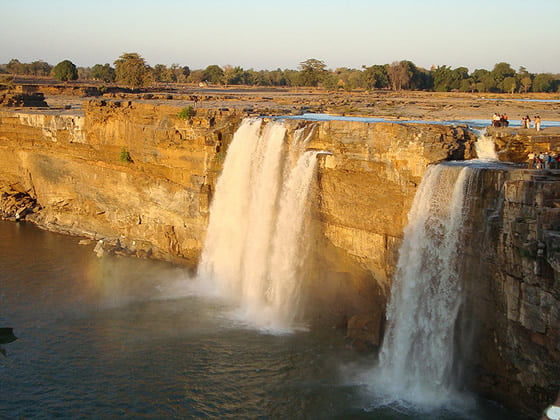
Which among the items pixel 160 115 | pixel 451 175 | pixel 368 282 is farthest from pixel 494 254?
pixel 160 115

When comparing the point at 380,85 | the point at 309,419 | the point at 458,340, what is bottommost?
the point at 309,419

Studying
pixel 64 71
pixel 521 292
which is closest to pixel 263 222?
pixel 521 292

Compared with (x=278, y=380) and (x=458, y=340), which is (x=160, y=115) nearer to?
(x=278, y=380)

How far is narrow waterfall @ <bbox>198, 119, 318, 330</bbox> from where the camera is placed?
1711 cm

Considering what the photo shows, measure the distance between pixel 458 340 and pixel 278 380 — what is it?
13.7 ft

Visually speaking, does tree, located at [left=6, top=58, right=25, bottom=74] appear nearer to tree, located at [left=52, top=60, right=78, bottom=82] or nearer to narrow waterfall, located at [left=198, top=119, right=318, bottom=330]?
tree, located at [left=52, top=60, right=78, bottom=82]

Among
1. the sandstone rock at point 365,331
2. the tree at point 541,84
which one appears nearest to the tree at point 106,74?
the tree at point 541,84

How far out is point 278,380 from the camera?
1352cm

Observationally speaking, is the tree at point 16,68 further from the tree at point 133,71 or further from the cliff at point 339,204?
the cliff at point 339,204

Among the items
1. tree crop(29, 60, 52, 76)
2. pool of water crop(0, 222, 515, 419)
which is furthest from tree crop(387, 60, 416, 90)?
tree crop(29, 60, 52, 76)

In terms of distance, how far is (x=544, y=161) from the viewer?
12031 millimetres

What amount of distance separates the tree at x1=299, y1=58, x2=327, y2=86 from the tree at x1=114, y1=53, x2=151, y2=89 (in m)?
15.4

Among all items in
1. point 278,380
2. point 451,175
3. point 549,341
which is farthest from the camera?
point 278,380

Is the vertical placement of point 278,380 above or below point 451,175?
below
